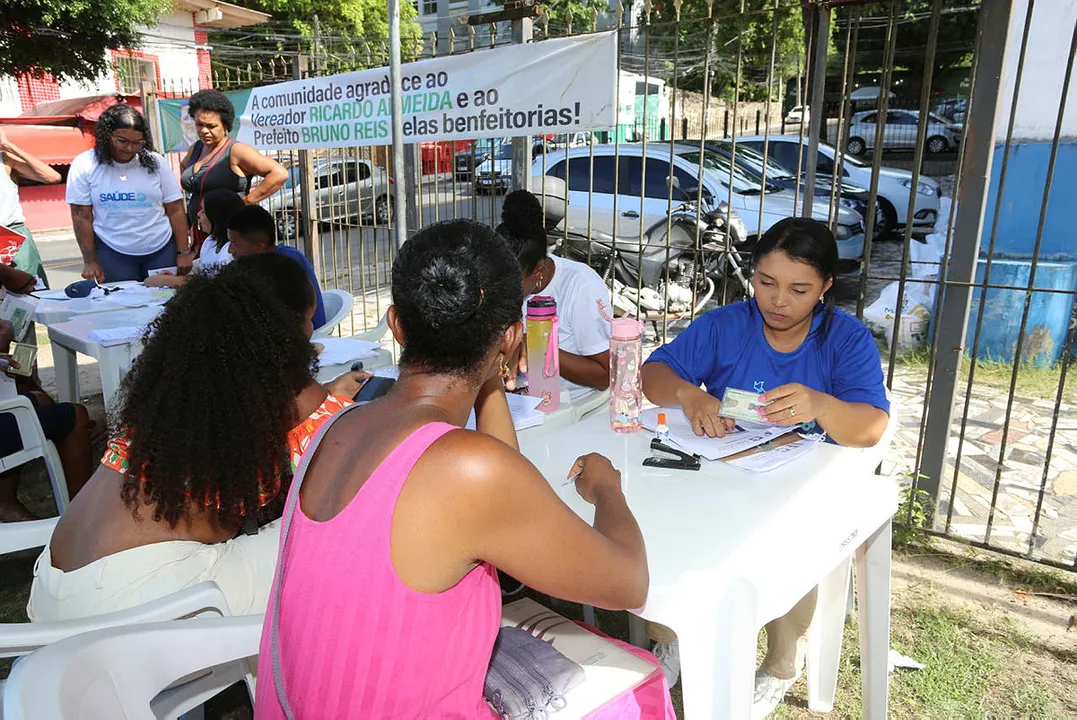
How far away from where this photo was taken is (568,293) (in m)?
2.84

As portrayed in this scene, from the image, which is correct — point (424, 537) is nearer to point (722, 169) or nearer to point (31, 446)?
point (31, 446)

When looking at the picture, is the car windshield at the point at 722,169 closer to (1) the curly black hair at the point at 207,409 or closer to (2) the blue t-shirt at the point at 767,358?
(2) the blue t-shirt at the point at 767,358

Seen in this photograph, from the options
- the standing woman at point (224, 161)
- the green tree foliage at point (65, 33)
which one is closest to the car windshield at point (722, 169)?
the standing woman at point (224, 161)

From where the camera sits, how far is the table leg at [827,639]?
2.12m

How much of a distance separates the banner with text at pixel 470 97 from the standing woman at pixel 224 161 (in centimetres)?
28

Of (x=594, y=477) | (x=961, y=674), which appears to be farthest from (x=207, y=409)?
(x=961, y=674)

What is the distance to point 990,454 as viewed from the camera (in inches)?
161

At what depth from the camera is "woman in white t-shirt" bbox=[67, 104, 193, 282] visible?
14.8 feet

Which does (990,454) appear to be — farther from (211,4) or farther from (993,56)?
(211,4)

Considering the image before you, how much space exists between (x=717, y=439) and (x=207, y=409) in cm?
124

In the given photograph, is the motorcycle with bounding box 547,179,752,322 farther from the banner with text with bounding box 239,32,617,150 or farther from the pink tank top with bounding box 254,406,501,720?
the pink tank top with bounding box 254,406,501,720

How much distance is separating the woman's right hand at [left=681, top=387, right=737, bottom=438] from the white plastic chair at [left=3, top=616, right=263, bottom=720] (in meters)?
1.18

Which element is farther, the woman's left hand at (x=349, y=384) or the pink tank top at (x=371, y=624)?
the woman's left hand at (x=349, y=384)

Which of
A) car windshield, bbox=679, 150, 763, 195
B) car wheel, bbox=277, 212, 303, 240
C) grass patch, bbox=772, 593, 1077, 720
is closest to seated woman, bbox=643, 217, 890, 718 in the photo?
grass patch, bbox=772, 593, 1077, 720
